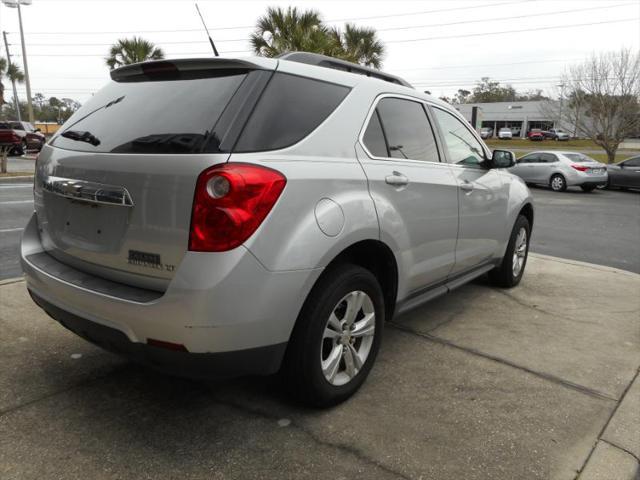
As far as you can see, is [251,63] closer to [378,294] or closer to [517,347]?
[378,294]

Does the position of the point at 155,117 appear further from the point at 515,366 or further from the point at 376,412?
the point at 515,366

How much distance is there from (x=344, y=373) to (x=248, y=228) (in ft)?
3.60

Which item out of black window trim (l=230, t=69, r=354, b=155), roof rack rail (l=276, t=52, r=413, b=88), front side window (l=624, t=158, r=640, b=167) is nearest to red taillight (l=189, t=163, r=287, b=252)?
black window trim (l=230, t=69, r=354, b=155)

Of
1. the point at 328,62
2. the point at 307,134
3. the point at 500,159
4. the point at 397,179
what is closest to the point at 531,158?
the point at 500,159

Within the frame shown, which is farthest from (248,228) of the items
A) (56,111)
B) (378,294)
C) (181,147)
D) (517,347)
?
(56,111)

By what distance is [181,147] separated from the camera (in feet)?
7.26

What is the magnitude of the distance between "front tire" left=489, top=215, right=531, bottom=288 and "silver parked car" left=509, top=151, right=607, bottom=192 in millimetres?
12685

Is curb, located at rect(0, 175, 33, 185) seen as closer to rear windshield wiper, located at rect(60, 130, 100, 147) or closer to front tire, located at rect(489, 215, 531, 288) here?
rear windshield wiper, located at rect(60, 130, 100, 147)

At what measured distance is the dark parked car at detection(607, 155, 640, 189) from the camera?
17578 millimetres

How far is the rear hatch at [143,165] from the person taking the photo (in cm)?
216

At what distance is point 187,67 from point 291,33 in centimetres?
1541

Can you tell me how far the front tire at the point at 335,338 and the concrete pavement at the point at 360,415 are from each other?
17cm

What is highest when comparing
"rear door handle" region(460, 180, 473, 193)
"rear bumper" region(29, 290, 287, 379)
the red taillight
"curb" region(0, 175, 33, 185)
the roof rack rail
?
the roof rack rail

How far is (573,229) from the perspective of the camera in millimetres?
9633
